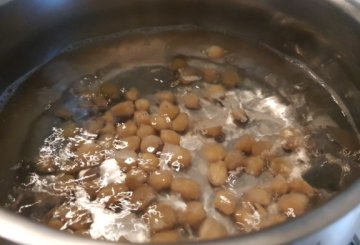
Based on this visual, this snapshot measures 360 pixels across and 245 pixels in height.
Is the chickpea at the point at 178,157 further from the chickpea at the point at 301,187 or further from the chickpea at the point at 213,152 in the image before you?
the chickpea at the point at 301,187

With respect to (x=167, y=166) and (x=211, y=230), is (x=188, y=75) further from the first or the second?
(x=211, y=230)

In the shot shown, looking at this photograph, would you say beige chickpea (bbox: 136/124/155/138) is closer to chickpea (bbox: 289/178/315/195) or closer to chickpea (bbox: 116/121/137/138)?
chickpea (bbox: 116/121/137/138)

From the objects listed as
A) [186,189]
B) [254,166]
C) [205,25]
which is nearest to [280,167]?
[254,166]

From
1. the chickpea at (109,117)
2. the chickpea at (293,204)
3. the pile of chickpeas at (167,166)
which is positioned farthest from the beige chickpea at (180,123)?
the chickpea at (293,204)

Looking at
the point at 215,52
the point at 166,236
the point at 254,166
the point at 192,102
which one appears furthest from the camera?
the point at 215,52

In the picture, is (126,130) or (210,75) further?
(210,75)

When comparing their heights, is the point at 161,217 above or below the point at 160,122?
below
